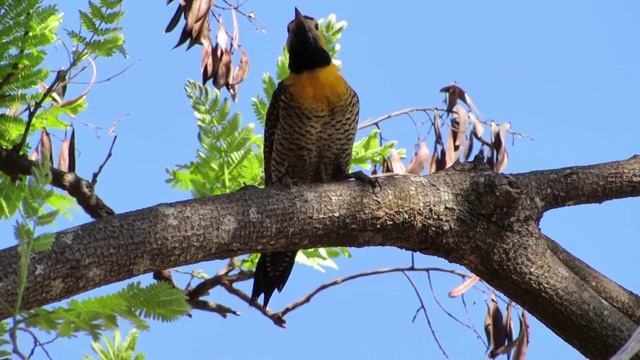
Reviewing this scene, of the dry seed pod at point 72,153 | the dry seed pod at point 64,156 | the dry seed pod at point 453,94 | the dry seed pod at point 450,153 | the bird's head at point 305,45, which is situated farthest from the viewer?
the dry seed pod at point 453,94

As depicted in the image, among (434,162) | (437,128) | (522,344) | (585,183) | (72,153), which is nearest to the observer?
(585,183)

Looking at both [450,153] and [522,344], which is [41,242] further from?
[450,153]

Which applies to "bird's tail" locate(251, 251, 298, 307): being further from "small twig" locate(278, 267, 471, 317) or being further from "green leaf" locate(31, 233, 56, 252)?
"green leaf" locate(31, 233, 56, 252)

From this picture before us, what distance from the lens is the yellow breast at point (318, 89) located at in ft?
15.8

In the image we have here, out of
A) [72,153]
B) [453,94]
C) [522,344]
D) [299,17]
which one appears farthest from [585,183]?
[72,153]

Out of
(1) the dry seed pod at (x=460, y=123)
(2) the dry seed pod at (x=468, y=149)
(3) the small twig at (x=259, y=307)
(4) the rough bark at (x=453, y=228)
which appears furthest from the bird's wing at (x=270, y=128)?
(4) the rough bark at (x=453, y=228)

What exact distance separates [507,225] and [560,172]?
1.32 ft

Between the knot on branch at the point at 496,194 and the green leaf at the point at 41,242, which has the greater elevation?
the knot on branch at the point at 496,194

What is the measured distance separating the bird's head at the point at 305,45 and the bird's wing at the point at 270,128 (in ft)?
0.72

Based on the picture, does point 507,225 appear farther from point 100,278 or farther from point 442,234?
point 100,278

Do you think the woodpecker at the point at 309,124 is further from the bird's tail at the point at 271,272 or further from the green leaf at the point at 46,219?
the green leaf at the point at 46,219

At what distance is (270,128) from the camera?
4863 millimetres

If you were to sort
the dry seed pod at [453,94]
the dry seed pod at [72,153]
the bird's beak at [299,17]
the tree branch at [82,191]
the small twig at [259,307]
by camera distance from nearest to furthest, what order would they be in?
the tree branch at [82,191] → the dry seed pod at [72,153] → the small twig at [259,307] → the bird's beak at [299,17] → the dry seed pod at [453,94]

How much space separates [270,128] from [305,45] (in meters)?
0.62
